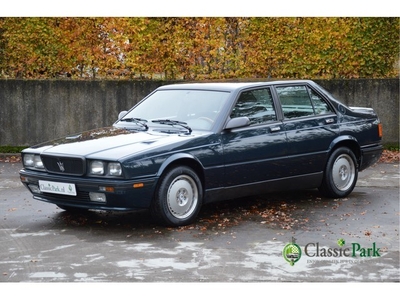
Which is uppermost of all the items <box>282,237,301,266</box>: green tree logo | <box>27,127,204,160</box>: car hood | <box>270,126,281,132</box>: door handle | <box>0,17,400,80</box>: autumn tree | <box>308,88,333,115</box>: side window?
<box>0,17,400,80</box>: autumn tree

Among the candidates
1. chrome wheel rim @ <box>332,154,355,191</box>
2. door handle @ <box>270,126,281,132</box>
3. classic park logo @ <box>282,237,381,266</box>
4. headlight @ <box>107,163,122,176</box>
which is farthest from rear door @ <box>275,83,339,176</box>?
headlight @ <box>107,163,122,176</box>

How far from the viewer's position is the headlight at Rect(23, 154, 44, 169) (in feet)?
28.5

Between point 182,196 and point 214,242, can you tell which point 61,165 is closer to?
point 182,196

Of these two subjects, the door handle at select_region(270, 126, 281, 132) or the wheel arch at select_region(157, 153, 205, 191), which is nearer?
the wheel arch at select_region(157, 153, 205, 191)

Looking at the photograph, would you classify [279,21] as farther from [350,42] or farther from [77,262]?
[77,262]

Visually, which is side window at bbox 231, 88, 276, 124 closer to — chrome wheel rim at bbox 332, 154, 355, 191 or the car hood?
the car hood

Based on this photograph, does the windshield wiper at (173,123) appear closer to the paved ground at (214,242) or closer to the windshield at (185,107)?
the windshield at (185,107)

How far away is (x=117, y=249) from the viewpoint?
7.43m

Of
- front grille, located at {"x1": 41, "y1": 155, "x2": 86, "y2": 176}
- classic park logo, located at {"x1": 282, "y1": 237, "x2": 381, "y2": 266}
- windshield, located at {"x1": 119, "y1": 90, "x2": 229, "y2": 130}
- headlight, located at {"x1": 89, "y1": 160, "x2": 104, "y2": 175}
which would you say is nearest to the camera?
classic park logo, located at {"x1": 282, "y1": 237, "x2": 381, "y2": 266}

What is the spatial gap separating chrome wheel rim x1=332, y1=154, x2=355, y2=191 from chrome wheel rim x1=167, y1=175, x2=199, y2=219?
2.37 m

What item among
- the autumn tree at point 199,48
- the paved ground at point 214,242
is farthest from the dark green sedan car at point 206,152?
the autumn tree at point 199,48

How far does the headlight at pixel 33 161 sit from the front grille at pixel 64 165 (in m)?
0.13

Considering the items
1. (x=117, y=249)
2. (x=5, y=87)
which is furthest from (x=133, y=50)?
(x=117, y=249)

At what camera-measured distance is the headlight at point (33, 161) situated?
8695 millimetres
